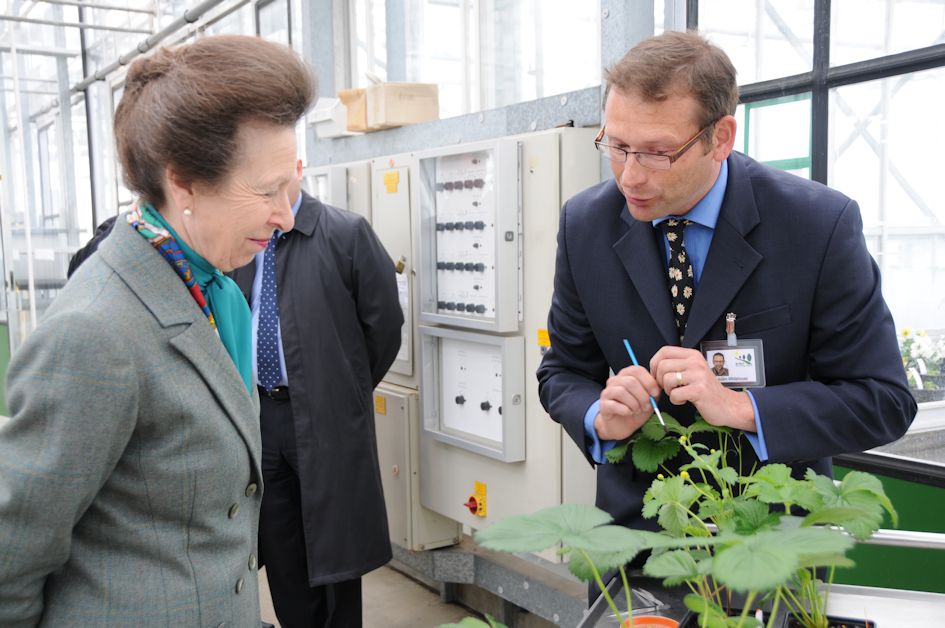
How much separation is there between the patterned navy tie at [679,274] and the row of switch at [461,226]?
136 cm

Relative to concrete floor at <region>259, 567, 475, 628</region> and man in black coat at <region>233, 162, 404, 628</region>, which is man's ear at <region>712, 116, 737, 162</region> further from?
concrete floor at <region>259, 567, 475, 628</region>

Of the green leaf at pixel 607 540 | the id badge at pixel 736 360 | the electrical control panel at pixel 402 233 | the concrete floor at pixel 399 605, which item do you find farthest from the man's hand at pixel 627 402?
the concrete floor at pixel 399 605

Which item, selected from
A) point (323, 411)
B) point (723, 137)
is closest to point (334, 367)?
point (323, 411)

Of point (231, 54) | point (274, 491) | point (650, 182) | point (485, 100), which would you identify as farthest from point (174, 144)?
point (485, 100)

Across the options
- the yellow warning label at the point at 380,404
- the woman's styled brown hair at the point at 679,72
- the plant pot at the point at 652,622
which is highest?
the woman's styled brown hair at the point at 679,72

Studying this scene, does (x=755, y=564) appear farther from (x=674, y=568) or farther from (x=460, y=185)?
(x=460, y=185)

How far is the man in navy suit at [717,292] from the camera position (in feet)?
A: 4.11

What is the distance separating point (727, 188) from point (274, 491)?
1.84m

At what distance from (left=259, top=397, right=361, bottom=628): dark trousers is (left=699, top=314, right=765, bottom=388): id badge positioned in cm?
163

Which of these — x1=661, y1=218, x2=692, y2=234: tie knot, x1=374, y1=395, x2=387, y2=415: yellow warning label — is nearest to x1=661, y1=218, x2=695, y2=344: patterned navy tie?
x1=661, y1=218, x2=692, y2=234: tie knot

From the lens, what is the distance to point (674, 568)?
2.58ft

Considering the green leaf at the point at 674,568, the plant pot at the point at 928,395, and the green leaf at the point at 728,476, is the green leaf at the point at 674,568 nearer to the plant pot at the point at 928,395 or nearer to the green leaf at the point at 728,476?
the green leaf at the point at 728,476

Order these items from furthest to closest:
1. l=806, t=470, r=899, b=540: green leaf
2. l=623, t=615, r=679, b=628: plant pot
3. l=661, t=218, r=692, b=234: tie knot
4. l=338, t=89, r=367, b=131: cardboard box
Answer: l=338, t=89, r=367, b=131: cardboard box → l=661, t=218, r=692, b=234: tie knot → l=623, t=615, r=679, b=628: plant pot → l=806, t=470, r=899, b=540: green leaf

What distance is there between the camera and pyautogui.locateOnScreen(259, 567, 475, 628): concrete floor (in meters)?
3.44
